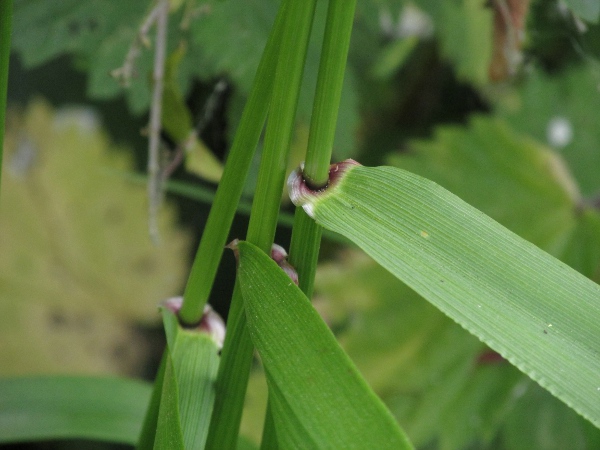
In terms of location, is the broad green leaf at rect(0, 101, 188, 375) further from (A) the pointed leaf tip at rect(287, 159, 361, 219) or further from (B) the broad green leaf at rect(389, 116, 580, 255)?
(A) the pointed leaf tip at rect(287, 159, 361, 219)

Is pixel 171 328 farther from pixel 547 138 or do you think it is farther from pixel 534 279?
pixel 547 138

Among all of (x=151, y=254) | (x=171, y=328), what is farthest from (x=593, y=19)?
(x=151, y=254)

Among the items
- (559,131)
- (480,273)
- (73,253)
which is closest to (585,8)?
(480,273)

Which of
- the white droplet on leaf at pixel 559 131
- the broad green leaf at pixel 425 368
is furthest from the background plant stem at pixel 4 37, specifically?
the white droplet on leaf at pixel 559 131

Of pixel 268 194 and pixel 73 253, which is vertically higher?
pixel 268 194

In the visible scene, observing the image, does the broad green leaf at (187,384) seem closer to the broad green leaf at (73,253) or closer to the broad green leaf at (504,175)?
the broad green leaf at (504,175)

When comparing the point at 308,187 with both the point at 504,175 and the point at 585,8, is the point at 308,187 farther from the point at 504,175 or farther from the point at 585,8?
the point at 504,175
